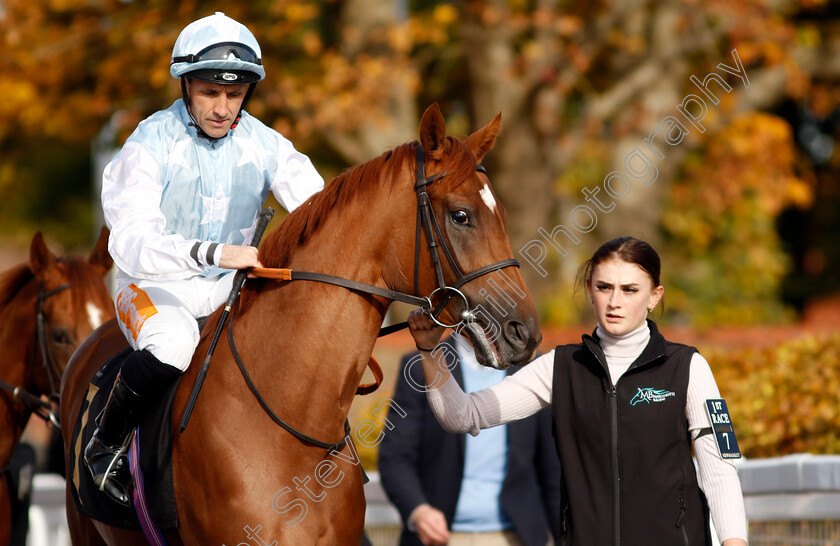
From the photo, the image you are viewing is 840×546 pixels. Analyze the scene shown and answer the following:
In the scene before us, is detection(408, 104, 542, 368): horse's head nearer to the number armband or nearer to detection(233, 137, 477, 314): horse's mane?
detection(233, 137, 477, 314): horse's mane

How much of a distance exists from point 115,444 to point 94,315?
5.68 ft

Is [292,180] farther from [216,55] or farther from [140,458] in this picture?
[140,458]

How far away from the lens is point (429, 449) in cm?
420

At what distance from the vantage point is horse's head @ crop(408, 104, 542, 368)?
2799mm

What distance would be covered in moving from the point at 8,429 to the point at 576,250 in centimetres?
1066

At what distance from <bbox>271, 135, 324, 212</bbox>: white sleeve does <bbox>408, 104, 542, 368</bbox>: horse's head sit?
77 cm

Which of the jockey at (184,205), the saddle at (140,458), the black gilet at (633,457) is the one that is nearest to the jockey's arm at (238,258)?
the jockey at (184,205)

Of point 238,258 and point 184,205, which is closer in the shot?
point 238,258

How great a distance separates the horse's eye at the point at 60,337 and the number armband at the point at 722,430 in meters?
3.26

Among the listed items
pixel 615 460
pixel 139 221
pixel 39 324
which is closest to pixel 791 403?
pixel 615 460

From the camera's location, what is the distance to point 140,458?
3164 millimetres

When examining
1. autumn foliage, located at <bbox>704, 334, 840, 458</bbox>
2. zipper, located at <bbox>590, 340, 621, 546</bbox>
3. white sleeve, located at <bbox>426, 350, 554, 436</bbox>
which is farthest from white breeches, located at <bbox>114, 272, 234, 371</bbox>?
autumn foliage, located at <bbox>704, 334, 840, 458</bbox>

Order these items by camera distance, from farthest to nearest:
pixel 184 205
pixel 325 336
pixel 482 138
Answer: pixel 184 205
pixel 482 138
pixel 325 336

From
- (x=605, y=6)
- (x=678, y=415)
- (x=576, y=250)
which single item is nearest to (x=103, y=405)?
(x=678, y=415)
